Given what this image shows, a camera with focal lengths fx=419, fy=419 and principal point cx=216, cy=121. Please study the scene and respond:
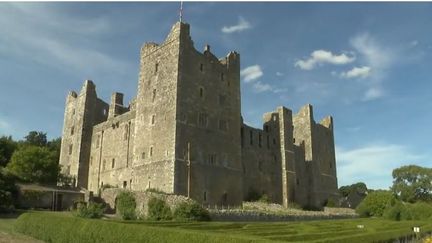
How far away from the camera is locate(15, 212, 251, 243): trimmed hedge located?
14578 millimetres

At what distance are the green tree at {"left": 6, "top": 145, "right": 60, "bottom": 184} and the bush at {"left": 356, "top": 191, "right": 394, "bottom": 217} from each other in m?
36.1

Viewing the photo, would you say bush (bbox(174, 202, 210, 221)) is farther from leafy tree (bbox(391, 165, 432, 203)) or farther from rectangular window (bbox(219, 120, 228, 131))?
leafy tree (bbox(391, 165, 432, 203))

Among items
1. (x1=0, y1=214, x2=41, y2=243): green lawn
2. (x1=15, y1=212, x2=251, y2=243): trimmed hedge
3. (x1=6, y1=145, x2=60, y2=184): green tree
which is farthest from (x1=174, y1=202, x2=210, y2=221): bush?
(x1=6, y1=145, x2=60, y2=184): green tree

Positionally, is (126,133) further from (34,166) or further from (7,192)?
(7,192)

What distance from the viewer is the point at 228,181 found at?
135ft

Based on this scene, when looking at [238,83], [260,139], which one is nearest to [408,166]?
[260,139]

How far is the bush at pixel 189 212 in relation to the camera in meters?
28.8

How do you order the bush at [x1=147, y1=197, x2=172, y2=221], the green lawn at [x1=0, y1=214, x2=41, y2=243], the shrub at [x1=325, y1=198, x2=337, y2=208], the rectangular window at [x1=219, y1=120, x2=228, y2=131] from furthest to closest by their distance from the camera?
Result: the shrub at [x1=325, y1=198, x2=337, y2=208] < the rectangular window at [x1=219, y1=120, x2=228, y2=131] < the bush at [x1=147, y1=197, x2=172, y2=221] < the green lawn at [x1=0, y1=214, x2=41, y2=243]

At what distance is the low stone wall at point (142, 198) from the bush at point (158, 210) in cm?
30

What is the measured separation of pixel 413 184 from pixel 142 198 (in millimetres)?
69233

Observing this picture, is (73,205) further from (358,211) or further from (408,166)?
(408,166)

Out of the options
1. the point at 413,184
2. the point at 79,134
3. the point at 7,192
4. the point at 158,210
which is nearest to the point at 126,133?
the point at 79,134

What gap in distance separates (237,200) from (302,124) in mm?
24690

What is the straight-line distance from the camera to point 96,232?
60.0ft
